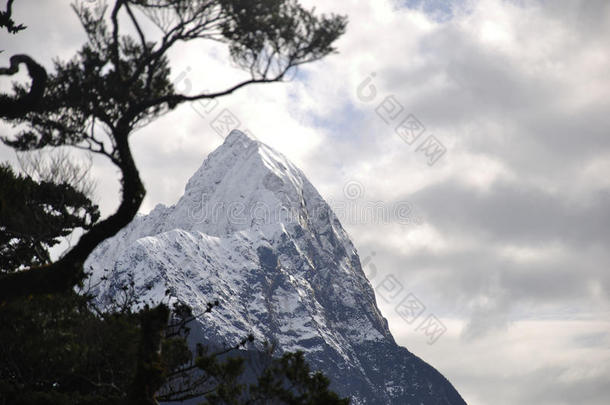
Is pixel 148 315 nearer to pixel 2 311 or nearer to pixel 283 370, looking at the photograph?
pixel 2 311

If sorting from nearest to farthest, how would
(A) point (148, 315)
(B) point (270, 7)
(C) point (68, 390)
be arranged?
(B) point (270, 7)
(A) point (148, 315)
(C) point (68, 390)

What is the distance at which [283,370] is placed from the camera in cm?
2494

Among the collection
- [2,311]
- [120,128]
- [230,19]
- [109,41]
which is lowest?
[2,311]

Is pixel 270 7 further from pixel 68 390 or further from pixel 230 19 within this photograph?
pixel 68 390

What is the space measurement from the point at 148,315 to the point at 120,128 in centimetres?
546

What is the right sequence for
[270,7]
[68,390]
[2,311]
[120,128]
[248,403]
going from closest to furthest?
[120,128], [270,7], [2,311], [248,403], [68,390]

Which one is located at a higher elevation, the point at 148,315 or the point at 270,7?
the point at 270,7

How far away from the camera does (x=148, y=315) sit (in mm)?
16531

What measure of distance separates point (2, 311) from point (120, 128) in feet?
31.6

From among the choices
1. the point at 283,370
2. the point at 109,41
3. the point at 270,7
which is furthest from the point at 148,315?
the point at 283,370

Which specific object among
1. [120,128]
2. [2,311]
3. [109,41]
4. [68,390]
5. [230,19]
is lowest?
[68,390]

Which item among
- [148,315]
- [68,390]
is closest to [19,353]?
[68,390]

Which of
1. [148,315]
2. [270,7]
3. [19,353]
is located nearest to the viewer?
[270,7]

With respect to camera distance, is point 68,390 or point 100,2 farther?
point 68,390
